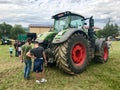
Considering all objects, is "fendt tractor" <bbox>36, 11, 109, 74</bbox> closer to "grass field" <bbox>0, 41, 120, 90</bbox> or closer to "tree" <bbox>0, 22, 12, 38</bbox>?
"grass field" <bbox>0, 41, 120, 90</bbox>

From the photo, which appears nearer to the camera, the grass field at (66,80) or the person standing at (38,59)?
the grass field at (66,80)

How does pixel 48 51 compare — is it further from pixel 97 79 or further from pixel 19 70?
pixel 97 79

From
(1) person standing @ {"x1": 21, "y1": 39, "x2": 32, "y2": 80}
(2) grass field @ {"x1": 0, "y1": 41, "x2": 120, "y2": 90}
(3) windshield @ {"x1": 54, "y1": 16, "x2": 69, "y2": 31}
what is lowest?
(2) grass field @ {"x1": 0, "y1": 41, "x2": 120, "y2": 90}

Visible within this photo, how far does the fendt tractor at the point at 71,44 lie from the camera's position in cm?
843

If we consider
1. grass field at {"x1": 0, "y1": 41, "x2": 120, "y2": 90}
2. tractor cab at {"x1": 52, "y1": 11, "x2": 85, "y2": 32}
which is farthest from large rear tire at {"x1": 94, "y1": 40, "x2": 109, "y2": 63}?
tractor cab at {"x1": 52, "y1": 11, "x2": 85, "y2": 32}

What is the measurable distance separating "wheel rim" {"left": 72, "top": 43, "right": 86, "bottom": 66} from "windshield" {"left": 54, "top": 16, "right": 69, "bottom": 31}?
1.26 meters

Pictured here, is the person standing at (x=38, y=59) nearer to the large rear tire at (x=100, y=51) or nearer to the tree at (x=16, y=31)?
the large rear tire at (x=100, y=51)

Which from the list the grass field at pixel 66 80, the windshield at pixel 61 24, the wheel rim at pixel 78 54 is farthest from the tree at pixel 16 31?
the wheel rim at pixel 78 54

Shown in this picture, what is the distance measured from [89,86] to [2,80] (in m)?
3.33

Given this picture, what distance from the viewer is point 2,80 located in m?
8.50

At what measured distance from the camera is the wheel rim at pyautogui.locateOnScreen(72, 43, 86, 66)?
29.5ft

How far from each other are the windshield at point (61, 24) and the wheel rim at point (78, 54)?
1.26 metres

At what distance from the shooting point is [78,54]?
9.26 metres

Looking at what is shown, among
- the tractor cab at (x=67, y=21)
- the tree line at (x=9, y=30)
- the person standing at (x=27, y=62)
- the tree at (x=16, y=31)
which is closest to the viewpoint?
the person standing at (x=27, y=62)
